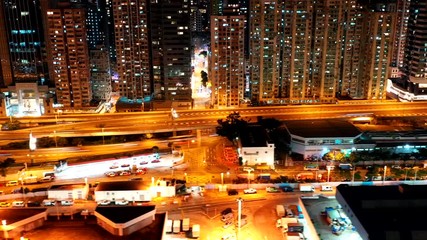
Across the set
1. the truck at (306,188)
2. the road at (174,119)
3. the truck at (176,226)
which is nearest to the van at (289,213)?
the truck at (306,188)

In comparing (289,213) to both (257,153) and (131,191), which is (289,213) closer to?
(257,153)

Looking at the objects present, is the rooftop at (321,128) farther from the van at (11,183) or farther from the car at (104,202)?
the van at (11,183)

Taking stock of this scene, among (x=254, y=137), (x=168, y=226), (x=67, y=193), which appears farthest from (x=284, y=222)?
(x=67, y=193)

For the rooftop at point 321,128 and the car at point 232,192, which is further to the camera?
the rooftop at point 321,128

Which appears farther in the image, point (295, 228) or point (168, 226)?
point (168, 226)

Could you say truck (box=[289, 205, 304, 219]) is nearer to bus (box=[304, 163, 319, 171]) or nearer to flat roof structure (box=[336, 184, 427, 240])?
flat roof structure (box=[336, 184, 427, 240])

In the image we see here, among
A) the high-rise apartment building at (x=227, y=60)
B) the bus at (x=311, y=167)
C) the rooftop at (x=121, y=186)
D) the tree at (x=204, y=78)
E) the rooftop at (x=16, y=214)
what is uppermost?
the high-rise apartment building at (x=227, y=60)

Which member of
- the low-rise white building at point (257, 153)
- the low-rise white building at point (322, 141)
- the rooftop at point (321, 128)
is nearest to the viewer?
the low-rise white building at point (257, 153)
